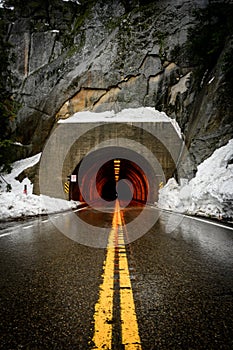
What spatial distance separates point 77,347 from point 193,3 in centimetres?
3077

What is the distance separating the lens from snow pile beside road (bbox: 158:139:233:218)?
10.8 metres

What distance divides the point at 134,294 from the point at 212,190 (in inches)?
388

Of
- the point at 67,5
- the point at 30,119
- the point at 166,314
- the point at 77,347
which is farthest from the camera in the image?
the point at 67,5

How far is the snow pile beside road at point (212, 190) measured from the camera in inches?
427

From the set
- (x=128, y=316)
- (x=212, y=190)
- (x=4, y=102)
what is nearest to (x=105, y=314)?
(x=128, y=316)

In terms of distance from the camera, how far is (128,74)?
2473 cm

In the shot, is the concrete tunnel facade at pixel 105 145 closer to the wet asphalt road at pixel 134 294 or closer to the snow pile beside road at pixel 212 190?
the snow pile beside road at pixel 212 190

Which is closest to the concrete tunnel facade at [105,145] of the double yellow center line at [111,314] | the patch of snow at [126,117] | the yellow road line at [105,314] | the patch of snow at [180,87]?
the patch of snow at [126,117]

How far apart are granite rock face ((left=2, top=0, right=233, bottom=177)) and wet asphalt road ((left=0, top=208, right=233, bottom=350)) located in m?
14.1

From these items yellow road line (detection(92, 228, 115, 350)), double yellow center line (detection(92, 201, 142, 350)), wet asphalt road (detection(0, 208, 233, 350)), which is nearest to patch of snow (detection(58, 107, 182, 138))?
wet asphalt road (detection(0, 208, 233, 350))

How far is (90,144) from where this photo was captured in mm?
23016

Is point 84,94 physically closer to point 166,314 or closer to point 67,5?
point 67,5

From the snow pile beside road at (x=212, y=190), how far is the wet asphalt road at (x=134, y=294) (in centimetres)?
547

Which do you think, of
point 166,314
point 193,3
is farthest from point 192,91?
point 166,314
